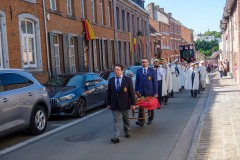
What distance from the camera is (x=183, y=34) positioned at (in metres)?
97.2

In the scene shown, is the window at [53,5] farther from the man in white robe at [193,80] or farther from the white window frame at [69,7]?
the man in white robe at [193,80]

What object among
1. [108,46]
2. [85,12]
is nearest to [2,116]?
[85,12]

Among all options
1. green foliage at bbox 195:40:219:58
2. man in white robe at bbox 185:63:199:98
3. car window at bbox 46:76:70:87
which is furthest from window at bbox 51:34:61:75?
green foliage at bbox 195:40:219:58

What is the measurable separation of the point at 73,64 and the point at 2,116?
50.8 feet

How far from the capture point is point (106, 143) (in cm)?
→ 784

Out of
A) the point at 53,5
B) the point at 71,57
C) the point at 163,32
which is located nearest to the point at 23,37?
the point at 53,5

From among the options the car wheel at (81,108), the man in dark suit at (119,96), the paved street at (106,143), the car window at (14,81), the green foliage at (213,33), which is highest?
the green foliage at (213,33)

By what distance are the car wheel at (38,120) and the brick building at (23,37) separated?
22.5ft

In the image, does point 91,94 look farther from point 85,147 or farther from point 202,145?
point 202,145

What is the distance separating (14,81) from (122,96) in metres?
2.45

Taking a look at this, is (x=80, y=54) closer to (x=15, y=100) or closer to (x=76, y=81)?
(x=76, y=81)

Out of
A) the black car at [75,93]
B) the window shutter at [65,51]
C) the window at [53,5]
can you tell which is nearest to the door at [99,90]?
the black car at [75,93]

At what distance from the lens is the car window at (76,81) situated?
492 inches

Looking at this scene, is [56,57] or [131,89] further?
[56,57]
